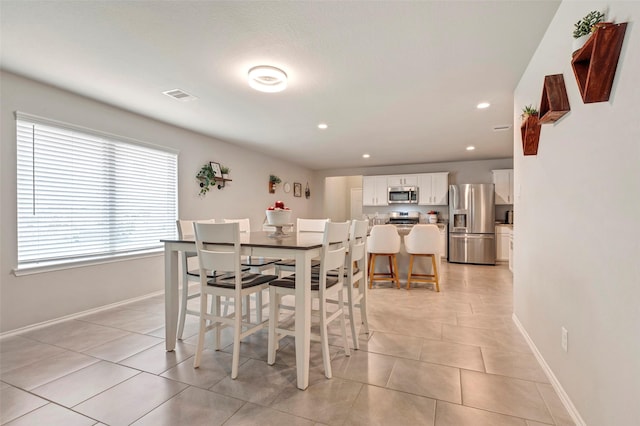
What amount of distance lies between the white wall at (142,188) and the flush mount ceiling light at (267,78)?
6.79 feet

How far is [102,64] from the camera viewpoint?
2541mm

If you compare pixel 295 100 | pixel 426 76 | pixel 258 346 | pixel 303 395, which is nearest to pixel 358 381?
pixel 303 395

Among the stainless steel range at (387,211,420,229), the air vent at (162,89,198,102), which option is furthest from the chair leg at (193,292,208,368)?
the stainless steel range at (387,211,420,229)

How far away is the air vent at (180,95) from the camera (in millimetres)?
3095

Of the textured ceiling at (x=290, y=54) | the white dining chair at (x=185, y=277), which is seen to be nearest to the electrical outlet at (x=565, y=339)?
the textured ceiling at (x=290, y=54)

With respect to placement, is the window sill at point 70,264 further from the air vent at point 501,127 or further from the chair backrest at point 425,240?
the air vent at point 501,127

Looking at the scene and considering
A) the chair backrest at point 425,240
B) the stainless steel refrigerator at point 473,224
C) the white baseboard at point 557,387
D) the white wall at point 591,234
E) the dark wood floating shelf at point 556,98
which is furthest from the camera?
the stainless steel refrigerator at point 473,224

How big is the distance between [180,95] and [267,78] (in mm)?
1160

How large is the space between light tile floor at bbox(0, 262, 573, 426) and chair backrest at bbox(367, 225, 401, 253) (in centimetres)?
134

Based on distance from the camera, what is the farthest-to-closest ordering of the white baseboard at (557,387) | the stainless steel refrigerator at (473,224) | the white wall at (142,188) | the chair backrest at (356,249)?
the stainless steel refrigerator at (473,224) → the white wall at (142,188) → the chair backrest at (356,249) → the white baseboard at (557,387)

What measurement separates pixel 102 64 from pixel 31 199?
4.85ft

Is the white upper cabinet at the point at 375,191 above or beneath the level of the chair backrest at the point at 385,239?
above

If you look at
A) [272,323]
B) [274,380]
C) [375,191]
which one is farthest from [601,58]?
[375,191]

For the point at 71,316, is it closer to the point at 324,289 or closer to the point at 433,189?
the point at 324,289
